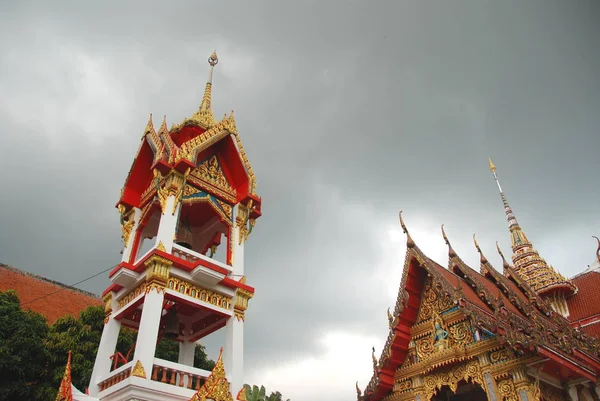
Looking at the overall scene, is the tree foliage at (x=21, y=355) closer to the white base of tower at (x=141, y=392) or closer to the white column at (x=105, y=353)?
the white column at (x=105, y=353)

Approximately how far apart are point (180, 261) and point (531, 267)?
50.3ft

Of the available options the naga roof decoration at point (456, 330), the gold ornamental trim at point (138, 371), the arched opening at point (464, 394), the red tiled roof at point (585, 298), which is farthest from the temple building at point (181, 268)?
the red tiled roof at point (585, 298)

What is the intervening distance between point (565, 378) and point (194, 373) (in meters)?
7.46

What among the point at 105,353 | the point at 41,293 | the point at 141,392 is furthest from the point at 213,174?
the point at 41,293

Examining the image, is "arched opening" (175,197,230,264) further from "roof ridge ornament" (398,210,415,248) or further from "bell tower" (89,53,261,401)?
"roof ridge ornament" (398,210,415,248)

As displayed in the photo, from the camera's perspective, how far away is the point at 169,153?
464 inches

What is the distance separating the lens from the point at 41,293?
29.9 metres

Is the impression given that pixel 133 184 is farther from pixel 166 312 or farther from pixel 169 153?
pixel 166 312

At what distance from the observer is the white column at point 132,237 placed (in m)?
11.7

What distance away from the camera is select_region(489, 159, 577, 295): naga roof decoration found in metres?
Answer: 17.5

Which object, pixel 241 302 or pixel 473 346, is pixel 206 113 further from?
pixel 473 346

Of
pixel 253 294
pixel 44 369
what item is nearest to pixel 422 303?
pixel 253 294

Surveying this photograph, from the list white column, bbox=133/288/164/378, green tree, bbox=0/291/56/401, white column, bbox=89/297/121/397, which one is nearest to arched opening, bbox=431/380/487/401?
white column, bbox=133/288/164/378

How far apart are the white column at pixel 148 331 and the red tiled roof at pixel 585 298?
13.7m
